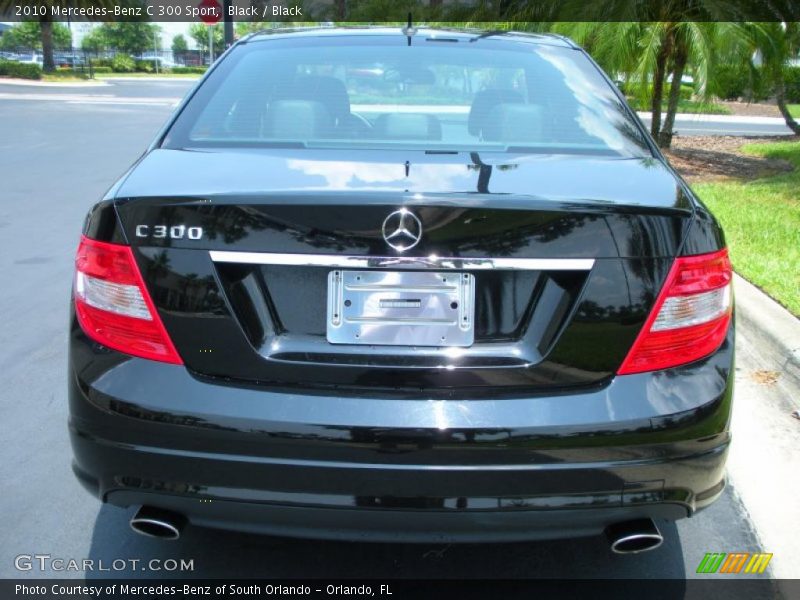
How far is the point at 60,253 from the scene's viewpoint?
23.3ft

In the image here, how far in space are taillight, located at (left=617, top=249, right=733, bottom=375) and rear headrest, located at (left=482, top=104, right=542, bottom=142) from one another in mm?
861

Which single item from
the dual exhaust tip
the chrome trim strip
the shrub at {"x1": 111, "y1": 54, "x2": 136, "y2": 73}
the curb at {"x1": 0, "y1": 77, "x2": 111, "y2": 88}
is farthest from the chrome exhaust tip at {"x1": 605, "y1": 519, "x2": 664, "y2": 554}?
the shrub at {"x1": 111, "y1": 54, "x2": 136, "y2": 73}

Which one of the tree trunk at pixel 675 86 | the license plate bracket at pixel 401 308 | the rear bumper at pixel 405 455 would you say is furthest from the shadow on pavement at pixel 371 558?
the tree trunk at pixel 675 86

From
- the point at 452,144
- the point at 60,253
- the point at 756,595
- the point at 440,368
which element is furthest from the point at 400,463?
the point at 60,253

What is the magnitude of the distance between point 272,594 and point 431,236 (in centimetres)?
132

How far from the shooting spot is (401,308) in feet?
7.17

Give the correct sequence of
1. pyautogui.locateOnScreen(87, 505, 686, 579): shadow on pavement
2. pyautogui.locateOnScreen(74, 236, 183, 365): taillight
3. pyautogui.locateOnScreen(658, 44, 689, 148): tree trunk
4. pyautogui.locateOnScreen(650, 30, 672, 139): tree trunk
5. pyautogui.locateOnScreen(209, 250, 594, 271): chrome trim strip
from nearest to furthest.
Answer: pyautogui.locateOnScreen(209, 250, 594, 271): chrome trim strip
pyautogui.locateOnScreen(74, 236, 183, 365): taillight
pyautogui.locateOnScreen(87, 505, 686, 579): shadow on pavement
pyautogui.locateOnScreen(650, 30, 672, 139): tree trunk
pyautogui.locateOnScreen(658, 44, 689, 148): tree trunk

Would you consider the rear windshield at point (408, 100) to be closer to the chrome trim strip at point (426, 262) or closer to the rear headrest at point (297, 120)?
the rear headrest at point (297, 120)

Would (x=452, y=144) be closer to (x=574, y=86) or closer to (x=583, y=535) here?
(x=574, y=86)

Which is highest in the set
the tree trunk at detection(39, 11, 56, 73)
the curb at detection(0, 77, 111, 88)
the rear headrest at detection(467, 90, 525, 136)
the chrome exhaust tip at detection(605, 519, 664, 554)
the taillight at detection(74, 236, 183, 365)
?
the rear headrest at detection(467, 90, 525, 136)

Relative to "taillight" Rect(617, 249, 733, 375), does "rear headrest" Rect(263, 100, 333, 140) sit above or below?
above

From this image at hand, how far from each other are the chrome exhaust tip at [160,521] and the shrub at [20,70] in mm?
47300

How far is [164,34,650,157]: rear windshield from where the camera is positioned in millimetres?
2912

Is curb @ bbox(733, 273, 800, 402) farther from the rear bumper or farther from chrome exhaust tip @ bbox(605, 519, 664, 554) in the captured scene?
the rear bumper
